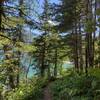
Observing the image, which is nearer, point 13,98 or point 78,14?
point 13,98

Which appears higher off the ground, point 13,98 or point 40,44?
point 40,44

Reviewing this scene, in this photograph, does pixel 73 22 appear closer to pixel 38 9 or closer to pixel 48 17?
pixel 48 17

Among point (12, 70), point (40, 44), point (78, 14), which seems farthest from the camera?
point (40, 44)

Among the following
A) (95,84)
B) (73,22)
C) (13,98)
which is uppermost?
(73,22)

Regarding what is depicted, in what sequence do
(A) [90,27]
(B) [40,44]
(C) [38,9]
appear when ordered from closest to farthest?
(A) [90,27] < (C) [38,9] < (B) [40,44]

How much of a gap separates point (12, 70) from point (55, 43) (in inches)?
783

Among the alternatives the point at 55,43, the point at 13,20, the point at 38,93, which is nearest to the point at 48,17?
the point at 55,43

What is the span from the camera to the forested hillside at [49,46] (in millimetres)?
11023

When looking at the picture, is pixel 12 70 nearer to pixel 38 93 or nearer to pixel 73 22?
pixel 38 93

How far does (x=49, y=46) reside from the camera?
3653 centimetres

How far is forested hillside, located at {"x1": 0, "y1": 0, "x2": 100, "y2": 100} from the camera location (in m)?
11.0

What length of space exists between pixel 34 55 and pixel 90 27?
2773 centimetres

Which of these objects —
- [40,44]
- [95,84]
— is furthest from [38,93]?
[40,44]

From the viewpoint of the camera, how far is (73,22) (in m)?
31.3
